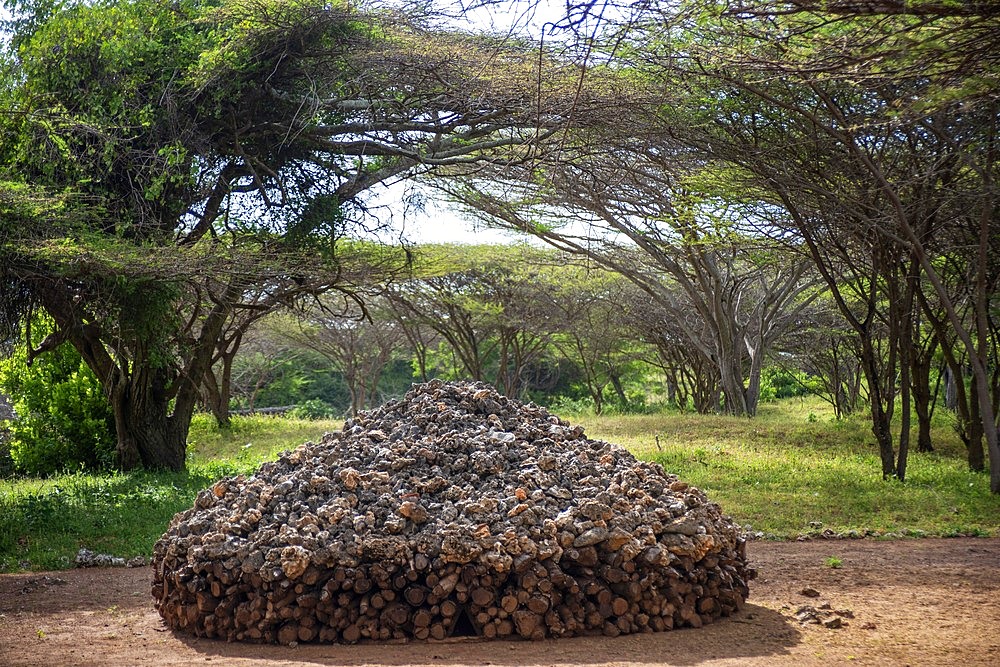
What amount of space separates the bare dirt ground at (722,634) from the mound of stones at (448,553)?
103 millimetres

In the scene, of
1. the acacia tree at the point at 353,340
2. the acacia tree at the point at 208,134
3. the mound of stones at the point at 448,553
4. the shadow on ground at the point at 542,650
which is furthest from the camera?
the acacia tree at the point at 353,340

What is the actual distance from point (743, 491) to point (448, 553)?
5877mm

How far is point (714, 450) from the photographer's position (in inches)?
464

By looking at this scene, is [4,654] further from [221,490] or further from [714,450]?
[714,450]

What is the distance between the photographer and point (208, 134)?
9.84 m

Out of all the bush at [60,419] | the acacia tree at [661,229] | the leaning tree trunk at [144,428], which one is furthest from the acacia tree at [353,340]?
the leaning tree trunk at [144,428]

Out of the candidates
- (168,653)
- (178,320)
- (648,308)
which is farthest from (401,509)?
(648,308)

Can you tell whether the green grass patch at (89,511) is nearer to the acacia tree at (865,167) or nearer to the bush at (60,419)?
the bush at (60,419)

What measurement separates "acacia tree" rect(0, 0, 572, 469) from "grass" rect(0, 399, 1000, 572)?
1.81 meters

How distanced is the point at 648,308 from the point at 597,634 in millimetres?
17893

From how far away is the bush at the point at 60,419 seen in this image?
40.9 ft

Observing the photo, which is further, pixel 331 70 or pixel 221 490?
pixel 331 70

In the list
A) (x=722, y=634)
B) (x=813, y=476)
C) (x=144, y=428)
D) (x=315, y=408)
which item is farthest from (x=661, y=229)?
(x=315, y=408)

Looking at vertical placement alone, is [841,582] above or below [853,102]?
below
